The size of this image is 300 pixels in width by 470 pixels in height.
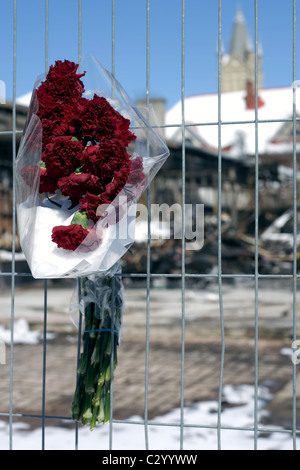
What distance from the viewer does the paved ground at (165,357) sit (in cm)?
546

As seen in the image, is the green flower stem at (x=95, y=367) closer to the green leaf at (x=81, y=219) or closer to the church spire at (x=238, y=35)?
the green leaf at (x=81, y=219)

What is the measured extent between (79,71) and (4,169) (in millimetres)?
16183

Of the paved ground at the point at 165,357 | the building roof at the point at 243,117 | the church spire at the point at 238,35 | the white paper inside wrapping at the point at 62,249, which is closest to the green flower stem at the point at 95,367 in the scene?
the white paper inside wrapping at the point at 62,249

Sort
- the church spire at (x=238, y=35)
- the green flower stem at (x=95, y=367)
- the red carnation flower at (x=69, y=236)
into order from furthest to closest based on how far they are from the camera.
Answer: the church spire at (x=238, y=35) < the green flower stem at (x=95, y=367) < the red carnation flower at (x=69, y=236)

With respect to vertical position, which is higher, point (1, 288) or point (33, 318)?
point (1, 288)

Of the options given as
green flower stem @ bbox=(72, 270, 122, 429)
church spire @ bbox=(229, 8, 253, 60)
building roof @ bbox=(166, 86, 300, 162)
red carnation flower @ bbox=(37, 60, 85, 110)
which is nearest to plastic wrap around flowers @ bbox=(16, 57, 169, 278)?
red carnation flower @ bbox=(37, 60, 85, 110)

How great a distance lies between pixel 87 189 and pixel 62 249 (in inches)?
9.6

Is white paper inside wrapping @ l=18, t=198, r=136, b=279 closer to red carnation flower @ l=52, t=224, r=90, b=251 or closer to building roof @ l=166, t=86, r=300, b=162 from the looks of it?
red carnation flower @ l=52, t=224, r=90, b=251

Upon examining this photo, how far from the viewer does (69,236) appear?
7.04ft

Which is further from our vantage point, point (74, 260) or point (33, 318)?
point (33, 318)

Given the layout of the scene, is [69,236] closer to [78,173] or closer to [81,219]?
[81,219]
